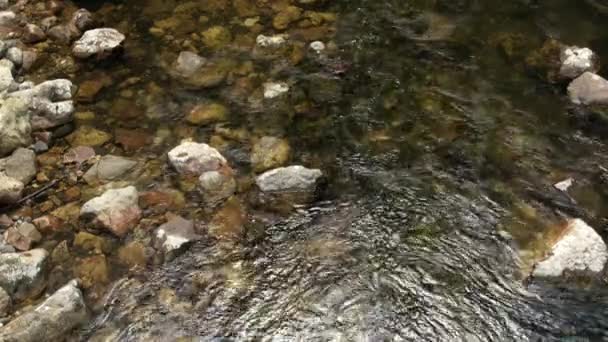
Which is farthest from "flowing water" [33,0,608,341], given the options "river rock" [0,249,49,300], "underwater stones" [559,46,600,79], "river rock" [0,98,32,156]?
"river rock" [0,98,32,156]

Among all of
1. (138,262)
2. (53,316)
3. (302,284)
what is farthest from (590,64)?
(53,316)

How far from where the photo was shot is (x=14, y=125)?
5.23m

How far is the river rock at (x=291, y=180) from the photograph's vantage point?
4.73m

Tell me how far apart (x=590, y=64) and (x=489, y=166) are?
1.76 meters

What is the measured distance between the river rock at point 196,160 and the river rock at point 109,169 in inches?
15.9

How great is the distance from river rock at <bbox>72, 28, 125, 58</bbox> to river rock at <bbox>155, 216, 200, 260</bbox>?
2667 millimetres

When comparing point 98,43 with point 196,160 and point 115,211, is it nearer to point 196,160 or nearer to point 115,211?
point 196,160

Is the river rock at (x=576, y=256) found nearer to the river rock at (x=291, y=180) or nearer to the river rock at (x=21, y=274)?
the river rock at (x=291, y=180)

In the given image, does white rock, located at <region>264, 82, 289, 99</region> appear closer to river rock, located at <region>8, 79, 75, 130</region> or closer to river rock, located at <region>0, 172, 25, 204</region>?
river rock, located at <region>8, 79, 75, 130</region>

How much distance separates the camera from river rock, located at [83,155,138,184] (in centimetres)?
504

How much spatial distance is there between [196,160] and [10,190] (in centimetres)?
147

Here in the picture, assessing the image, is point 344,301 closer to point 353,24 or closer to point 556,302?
point 556,302

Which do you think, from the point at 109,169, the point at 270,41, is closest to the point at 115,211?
the point at 109,169

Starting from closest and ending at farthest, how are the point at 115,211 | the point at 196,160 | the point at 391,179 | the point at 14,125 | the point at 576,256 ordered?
the point at 576,256
the point at 115,211
the point at 391,179
the point at 196,160
the point at 14,125
